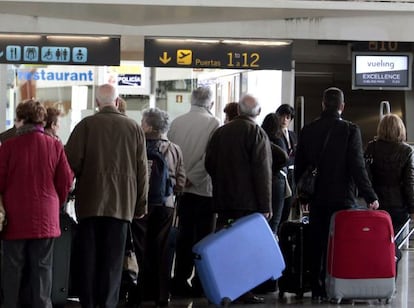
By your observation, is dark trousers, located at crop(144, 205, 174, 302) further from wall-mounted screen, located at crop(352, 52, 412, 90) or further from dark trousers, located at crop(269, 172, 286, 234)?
wall-mounted screen, located at crop(352, 52, 412, 90)

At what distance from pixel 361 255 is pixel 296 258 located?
66cm

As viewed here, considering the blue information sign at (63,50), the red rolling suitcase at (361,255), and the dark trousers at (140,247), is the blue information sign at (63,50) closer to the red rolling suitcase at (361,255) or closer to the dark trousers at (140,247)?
the dark trousers at (140,247)

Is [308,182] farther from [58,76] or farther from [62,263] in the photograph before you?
[58,76]

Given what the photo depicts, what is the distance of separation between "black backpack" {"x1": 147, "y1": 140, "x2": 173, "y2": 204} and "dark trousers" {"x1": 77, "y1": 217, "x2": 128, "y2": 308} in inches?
22.0

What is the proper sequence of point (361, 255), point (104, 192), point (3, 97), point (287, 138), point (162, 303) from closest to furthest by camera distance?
1. point (104, 192)
2. point (162, 303)
3. point (361, 255)
4. point (287, 138)
5. point (3, 97)

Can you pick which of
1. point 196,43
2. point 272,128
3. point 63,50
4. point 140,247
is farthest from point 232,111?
point 63,50

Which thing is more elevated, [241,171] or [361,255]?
[241,171]

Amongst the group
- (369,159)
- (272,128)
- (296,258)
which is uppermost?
(272,128)

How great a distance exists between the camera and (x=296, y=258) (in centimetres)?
811

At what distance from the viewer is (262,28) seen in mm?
11953

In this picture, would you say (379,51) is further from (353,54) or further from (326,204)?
(326,204)

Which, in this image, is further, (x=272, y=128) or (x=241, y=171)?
(x=272, y=128)

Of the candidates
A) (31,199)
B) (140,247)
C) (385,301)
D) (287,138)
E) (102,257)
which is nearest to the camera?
(31,199)

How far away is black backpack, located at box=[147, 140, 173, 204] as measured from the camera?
24.2 ft
